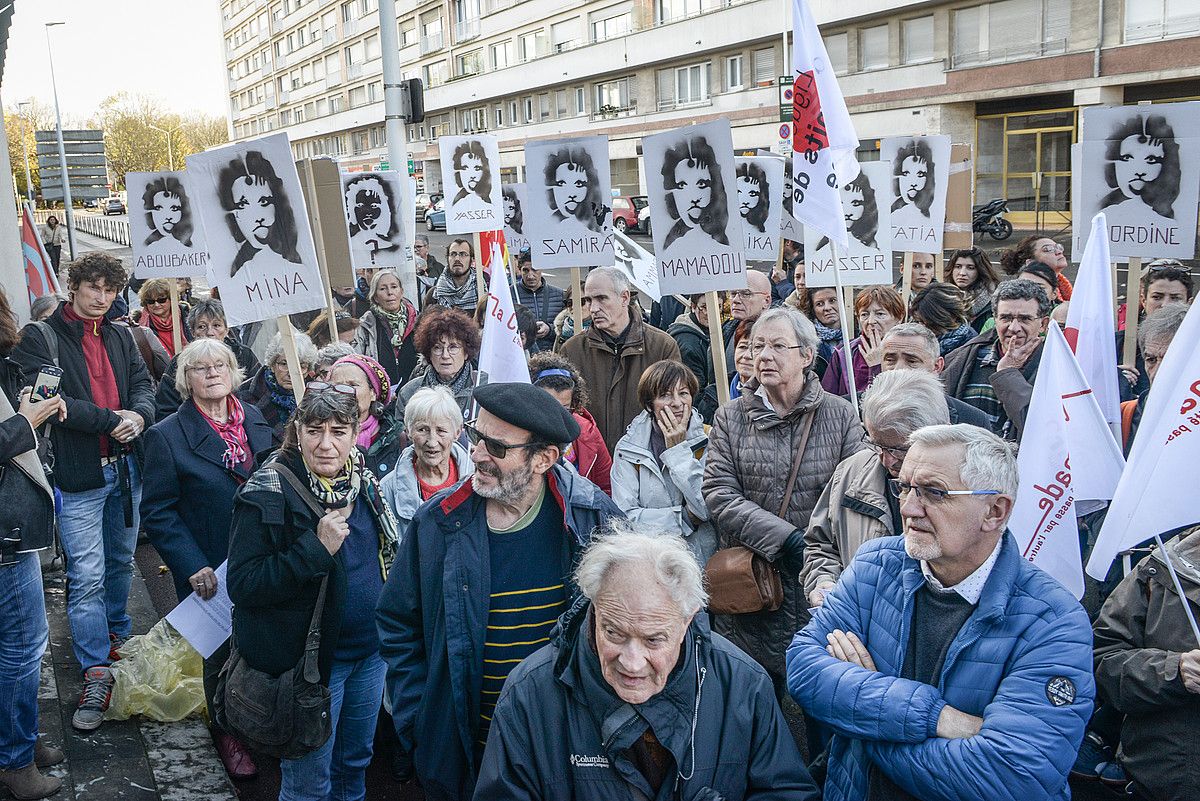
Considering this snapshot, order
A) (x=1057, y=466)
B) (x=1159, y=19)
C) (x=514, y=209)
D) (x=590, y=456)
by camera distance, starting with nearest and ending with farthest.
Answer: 1. (x=1057, y=466)
2. (x=590, y=456)
3. (x=514, y=209)
4. (x=1159, y=19)

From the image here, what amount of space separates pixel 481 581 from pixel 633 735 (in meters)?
0.79

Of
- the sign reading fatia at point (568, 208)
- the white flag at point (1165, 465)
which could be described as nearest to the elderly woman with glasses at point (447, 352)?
the sign reading fatia at point (568, 208)

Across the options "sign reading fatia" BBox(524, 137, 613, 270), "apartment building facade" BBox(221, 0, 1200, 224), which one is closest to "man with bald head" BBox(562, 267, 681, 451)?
"sign reading fatia" BBox(524, 137, 613, 270)

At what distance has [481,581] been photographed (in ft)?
9.78

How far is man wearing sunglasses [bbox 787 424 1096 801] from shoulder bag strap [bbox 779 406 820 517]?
118 centimetres

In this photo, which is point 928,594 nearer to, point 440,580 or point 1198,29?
point 440,580

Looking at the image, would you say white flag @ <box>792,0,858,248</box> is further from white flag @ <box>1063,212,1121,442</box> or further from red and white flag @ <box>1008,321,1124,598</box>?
red and white flag @ <box>1008,321,1124,598</box>

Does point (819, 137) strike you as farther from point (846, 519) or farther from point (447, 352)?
point (846, 519)

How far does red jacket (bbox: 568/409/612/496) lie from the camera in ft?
15.5

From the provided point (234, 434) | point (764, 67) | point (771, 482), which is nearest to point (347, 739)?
point (234, 434)

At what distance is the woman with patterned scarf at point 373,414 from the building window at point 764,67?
124ft

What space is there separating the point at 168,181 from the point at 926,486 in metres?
7.19

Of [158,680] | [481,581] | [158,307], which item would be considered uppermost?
[158,307]

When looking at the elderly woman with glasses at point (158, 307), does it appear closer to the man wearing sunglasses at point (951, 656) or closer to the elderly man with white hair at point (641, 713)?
the elderly man with white hair at point (641, 713)
